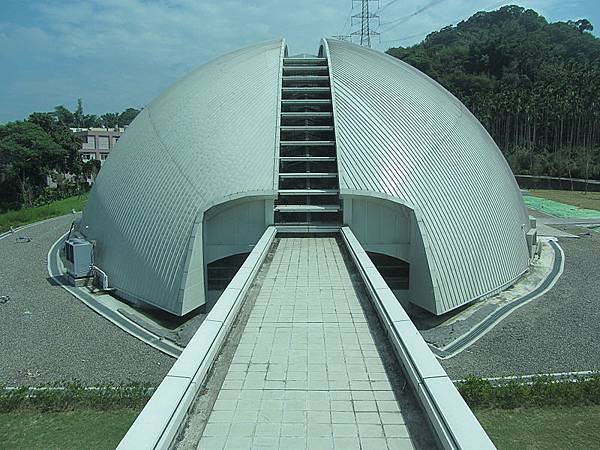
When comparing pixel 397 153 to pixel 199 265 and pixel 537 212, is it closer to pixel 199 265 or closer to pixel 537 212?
pixel 199 265

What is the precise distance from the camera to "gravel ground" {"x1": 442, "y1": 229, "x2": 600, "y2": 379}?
12.3 metres

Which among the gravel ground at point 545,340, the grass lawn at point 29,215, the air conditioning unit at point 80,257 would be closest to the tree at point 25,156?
the grass lawn at point 29,215

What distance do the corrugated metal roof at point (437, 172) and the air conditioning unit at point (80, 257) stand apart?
932cm

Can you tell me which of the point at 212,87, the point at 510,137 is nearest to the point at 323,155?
the point at 212,87

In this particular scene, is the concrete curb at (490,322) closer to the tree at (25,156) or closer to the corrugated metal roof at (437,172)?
the corrugated metal roof at (437,172)

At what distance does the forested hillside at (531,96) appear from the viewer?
209 feet

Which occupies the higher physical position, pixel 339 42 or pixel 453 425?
pixel 339 42

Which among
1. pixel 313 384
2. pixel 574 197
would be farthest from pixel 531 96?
pixel 313 384

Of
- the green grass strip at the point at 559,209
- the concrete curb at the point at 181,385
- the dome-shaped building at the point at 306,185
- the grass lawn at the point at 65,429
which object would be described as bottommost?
the grass lawn at the point at 65,429

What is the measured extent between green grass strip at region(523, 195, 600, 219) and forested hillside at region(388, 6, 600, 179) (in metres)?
14.3

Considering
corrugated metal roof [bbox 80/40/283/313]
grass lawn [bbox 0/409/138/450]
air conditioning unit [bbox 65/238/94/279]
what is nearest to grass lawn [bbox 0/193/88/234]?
air conditioning unit [bbox 65/238/94/279]

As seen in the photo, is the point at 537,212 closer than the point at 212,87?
No

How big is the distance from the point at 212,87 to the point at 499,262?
12402mm

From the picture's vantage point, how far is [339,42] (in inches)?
935
